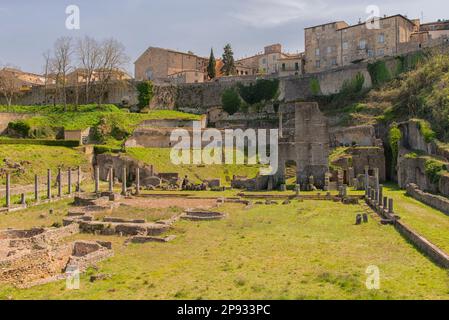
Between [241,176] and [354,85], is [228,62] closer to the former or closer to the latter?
[354,85]

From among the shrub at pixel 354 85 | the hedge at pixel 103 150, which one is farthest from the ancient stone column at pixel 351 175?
the hedge at pixel 103 150

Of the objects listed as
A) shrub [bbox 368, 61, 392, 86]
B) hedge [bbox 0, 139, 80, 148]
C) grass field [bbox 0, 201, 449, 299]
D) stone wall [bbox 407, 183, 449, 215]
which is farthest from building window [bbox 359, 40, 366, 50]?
grass field [bbox 0, 201, 449, 299]

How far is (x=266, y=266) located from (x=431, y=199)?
680 inches

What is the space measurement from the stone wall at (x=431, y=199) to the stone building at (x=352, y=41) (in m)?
36.4

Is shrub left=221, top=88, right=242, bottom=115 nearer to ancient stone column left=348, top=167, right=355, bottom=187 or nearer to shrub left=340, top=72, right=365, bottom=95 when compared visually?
shrub left=340, top=72, right=365, bottom=95

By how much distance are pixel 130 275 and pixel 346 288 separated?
682 centimetres

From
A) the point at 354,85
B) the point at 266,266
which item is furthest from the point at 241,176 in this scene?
the point at 266,266

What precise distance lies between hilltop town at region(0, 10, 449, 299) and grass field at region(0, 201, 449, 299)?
0.09 meters

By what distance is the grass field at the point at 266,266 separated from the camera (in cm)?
1362

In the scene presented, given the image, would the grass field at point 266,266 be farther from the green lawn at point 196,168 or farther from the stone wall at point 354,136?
the stone wall at point 354,136

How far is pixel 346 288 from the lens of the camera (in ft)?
45.0

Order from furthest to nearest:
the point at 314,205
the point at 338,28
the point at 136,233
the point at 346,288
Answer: the point at 338,28 < the point at 314,205 < the point at 136,233 < the point at 346,288
